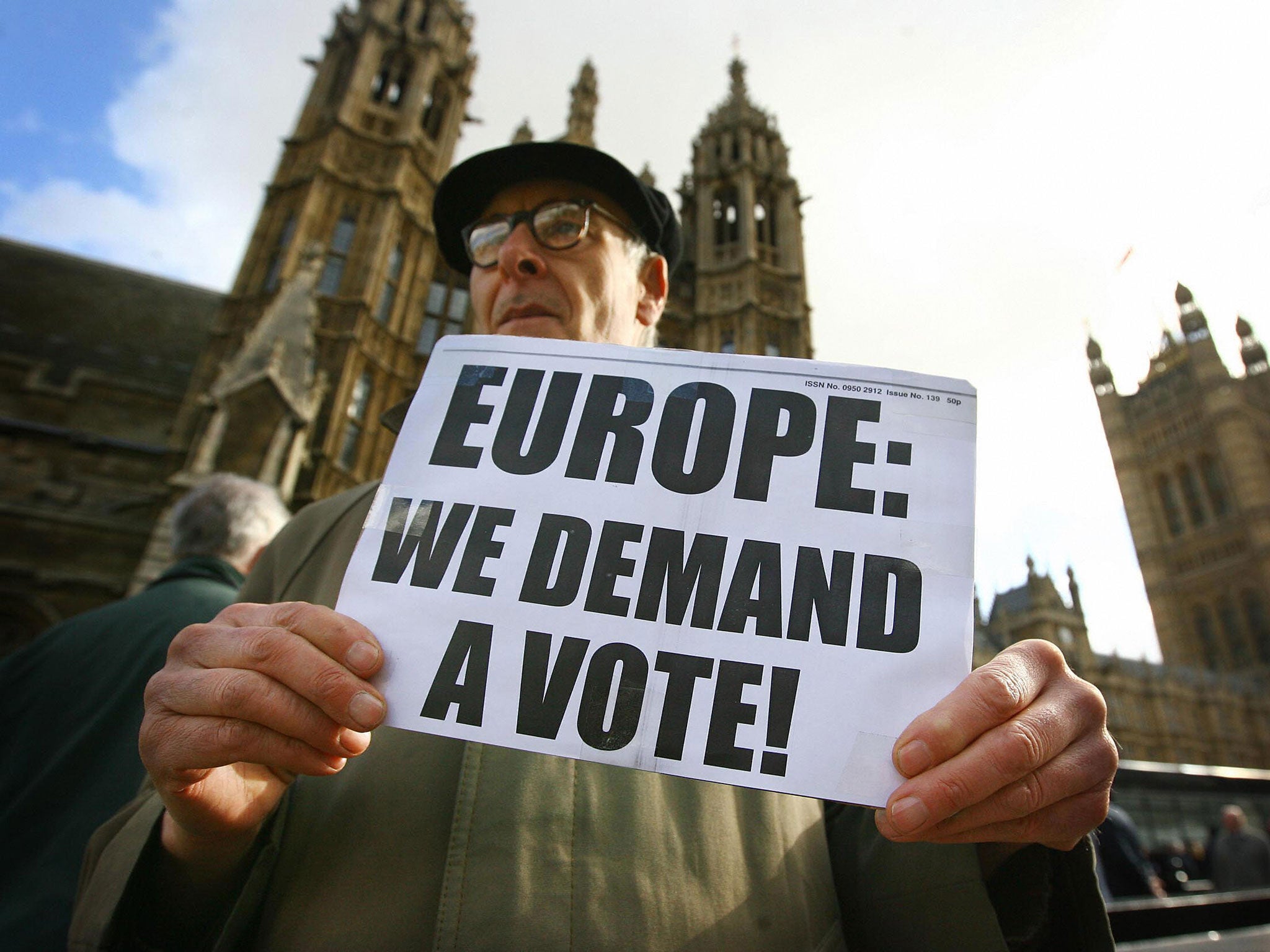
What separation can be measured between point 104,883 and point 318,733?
50 cm

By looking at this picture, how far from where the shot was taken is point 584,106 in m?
20.0

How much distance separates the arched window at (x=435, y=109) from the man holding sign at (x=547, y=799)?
1731cm

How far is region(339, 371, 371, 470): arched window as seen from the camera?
38.3 ft

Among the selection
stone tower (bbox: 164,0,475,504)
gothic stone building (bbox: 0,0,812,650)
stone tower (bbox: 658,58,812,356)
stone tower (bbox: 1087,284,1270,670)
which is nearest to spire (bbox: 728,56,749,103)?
stone tower (bbox: 658,58,812,356)

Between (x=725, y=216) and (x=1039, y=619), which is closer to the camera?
(x=725, y=216)

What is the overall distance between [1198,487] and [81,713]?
199 ft

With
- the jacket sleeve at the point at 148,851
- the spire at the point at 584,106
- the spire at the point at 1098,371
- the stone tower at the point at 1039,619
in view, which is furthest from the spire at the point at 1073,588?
the jacket sleeve at the point at 148,851

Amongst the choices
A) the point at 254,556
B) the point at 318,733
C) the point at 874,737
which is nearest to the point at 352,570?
the point at 318,733

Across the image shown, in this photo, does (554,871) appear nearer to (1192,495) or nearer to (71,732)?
(71,732)

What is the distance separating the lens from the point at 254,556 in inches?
109

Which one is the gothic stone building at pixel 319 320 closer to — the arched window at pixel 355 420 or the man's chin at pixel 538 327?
the arched window at pixel 355 420

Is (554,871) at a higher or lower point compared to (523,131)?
lower

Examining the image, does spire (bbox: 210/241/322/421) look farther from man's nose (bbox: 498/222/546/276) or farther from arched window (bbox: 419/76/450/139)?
man's nose (bbox: 498/222/546/276)

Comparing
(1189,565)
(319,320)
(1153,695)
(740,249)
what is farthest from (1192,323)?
(319,320)
